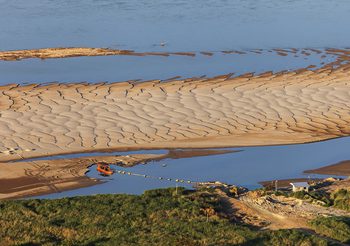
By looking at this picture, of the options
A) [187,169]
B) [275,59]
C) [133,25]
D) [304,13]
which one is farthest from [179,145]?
[304,13]

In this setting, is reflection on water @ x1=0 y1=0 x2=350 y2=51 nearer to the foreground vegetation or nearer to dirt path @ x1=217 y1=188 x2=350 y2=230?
dirt path @ x1=217 y1=188 x2=350 y2=230

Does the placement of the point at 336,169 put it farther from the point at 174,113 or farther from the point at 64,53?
the point at 64,53

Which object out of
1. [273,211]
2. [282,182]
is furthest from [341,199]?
[282,182]

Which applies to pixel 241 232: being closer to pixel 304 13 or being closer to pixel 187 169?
pixel 187 169

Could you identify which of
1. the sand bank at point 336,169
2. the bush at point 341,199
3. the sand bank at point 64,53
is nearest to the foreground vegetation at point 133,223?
the bush at point 341,199

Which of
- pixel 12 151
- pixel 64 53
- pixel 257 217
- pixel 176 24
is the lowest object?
pixel 176 24

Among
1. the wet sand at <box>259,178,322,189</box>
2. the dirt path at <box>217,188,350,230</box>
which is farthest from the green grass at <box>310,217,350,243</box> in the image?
the wet sand at <box>259,178,322,189</box>
